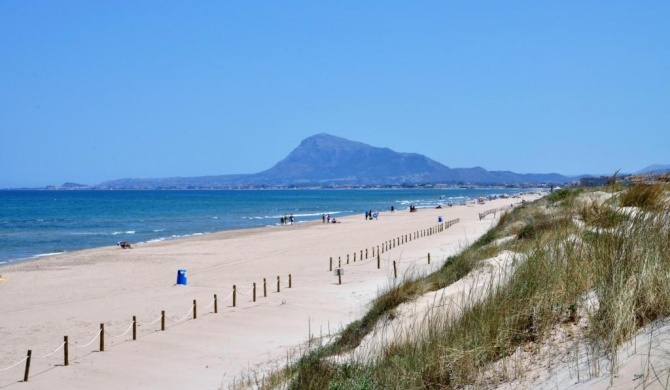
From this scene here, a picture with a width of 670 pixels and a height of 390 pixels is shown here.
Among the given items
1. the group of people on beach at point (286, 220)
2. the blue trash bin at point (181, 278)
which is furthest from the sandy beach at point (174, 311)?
the group of people on beach at point (286, 220)

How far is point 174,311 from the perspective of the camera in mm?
18656

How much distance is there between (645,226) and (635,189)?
131cm

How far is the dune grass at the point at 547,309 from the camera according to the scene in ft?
15.2

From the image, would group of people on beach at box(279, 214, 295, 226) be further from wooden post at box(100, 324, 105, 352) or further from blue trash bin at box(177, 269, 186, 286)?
wooden post at box(100, 324, 105, 352)

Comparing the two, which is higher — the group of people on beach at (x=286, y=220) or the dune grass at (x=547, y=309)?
the dune grass at (x=547, y=309)

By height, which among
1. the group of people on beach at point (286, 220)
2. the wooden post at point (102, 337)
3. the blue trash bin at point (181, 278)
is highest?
the wooden post at point (102, 337)

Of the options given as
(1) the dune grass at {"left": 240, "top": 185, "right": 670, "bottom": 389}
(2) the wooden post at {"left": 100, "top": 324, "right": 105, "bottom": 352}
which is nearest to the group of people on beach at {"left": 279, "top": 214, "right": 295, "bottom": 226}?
(2) the wooden post at {"left": 100, "top": 324, "right": 105, "bottom": 352}

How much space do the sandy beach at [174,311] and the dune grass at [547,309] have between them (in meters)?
2.07

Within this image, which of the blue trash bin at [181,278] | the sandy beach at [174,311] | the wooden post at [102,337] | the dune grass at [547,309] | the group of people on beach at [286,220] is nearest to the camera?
the dune grass at [547,309]

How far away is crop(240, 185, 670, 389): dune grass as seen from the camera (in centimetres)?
464

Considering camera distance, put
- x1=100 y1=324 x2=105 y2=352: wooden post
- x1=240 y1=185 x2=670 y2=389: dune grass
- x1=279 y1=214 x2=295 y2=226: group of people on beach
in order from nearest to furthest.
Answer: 1. x1=240 y1=185 x2=670 y2=389: dune grass
2. x1=100 y1=324 x2=105 y2=352: wooden post
3. x1=279 y1=214 x2=295 y2=226: group of people on beach

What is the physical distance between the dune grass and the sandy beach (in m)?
2.07

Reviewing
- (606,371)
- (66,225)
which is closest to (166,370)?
(606,371)

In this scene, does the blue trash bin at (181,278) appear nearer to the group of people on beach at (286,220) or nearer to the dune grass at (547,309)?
the dune grass at (547,309)
